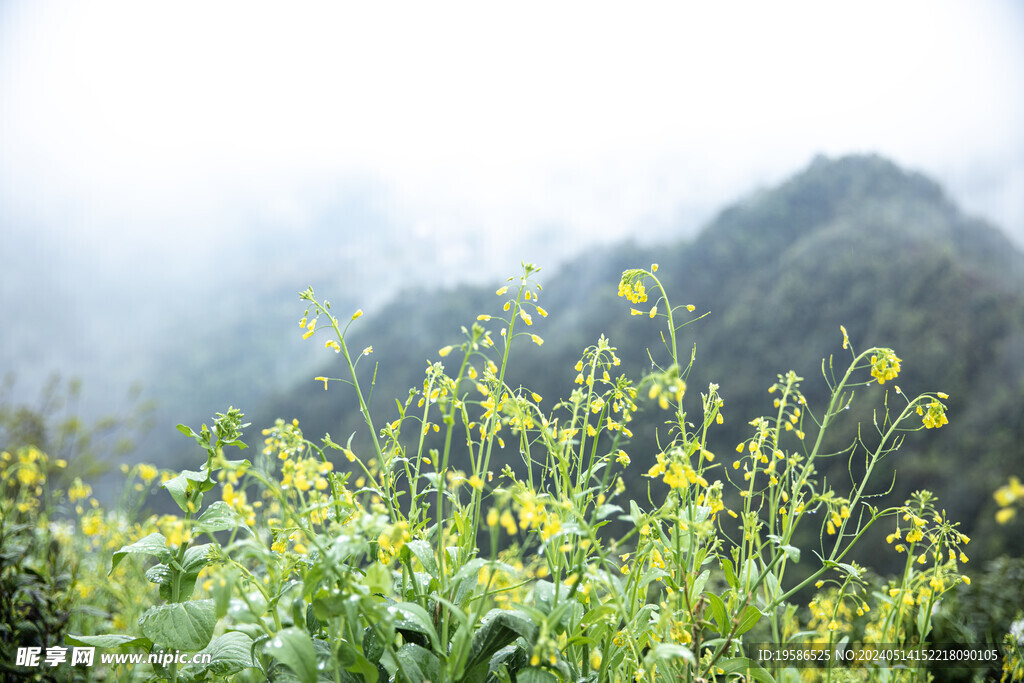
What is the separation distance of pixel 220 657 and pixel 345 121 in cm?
2159

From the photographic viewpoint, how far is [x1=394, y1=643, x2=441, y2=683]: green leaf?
3.17 ft

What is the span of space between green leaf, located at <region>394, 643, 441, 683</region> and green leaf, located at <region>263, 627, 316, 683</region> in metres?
0.21

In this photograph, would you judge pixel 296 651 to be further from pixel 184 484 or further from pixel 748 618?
Result: pixel 748 618

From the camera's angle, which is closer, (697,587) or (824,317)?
(697,587)

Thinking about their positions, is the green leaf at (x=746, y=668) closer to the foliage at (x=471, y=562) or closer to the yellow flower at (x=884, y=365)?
the foliage at (x=471, y=562)

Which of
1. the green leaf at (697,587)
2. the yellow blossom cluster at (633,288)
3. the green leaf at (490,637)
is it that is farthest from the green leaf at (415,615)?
the yellow blossom cluster at (633,288)

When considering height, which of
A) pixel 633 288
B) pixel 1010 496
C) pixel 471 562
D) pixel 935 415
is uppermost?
pixel 633 288

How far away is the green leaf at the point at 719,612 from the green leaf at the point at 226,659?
94cm

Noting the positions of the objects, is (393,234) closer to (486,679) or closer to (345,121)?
(345,121)

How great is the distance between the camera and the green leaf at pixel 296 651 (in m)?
0.79

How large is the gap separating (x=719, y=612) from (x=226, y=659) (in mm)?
1009

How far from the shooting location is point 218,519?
3.27ft

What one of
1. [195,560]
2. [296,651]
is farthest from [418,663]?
[195,560]

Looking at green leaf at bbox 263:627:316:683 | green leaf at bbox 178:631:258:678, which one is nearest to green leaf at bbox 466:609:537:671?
green leaf at bbox 263:627:316:683
